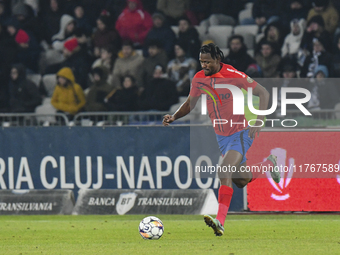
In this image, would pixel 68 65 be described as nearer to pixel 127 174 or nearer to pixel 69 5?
pixel 69 5

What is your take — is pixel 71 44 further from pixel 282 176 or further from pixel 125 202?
pixel 282 176

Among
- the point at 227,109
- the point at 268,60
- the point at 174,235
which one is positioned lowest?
the point at 174,235

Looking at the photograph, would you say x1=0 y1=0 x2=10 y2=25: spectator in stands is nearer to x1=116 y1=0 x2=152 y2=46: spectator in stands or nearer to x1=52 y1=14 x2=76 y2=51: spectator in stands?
x1=52 y1=14 x2=76 y2=51: spectator in stands

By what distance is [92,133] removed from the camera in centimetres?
1148

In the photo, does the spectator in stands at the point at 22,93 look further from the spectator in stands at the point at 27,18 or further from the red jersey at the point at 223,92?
the red jersey at the point at 223,92

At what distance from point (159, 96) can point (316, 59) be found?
3144 mm

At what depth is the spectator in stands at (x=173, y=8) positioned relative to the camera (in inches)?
616

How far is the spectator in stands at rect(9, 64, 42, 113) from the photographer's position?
49.5ft

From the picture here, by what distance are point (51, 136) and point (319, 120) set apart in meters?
4.46

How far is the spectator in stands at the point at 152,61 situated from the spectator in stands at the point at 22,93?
8.08 ft

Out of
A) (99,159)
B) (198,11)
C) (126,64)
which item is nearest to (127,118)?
(99,159)

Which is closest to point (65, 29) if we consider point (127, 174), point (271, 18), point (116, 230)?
point (271, 18)

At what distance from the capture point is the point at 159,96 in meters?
13.7

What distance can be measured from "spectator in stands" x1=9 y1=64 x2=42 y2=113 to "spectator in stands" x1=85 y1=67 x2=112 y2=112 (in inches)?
56.8
